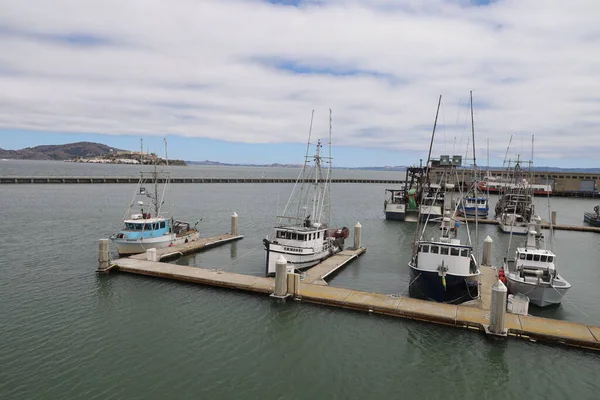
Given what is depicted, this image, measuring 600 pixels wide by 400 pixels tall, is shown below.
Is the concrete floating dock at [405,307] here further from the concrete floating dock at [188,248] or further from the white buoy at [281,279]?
the concrete floating dock at [188,248]

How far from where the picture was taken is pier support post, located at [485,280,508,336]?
18.5 meters

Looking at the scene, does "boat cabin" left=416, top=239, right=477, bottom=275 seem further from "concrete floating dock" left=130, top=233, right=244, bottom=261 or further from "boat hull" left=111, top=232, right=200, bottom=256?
"boat hull" left=111, top=232, right=200, bottom=256

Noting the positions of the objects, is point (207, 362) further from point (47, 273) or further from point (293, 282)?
point (47, 273)

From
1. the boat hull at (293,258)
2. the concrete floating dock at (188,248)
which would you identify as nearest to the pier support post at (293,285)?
the boat hull at (293,258)

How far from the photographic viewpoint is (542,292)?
24062 millimetres

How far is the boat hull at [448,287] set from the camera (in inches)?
894

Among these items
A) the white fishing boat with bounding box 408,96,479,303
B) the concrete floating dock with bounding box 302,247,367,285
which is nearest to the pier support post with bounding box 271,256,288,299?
the concrete floating dock with bounding box 302,247,367,285

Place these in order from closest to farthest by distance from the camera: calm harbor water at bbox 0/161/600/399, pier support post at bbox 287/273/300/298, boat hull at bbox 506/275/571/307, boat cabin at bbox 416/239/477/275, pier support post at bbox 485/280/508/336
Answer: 1. calm harbor water at bbox 0/161/600/399
2. pier support post at bbox 485/280/508/336
3. pier support post at bbox 287/273/300/298
4. boat cabin at bbox 416/239/477/275
5. boat hull at bbox 506/275/571/307

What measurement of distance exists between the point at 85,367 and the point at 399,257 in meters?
28.1

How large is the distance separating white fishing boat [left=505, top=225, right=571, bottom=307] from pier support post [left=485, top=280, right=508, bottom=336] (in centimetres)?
673

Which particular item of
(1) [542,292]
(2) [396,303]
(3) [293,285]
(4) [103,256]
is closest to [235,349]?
(3) [293,285]

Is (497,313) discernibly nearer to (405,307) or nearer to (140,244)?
(405,307)

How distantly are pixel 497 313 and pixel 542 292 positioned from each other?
23.7ft

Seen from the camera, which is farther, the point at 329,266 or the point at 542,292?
the point at 329,266
